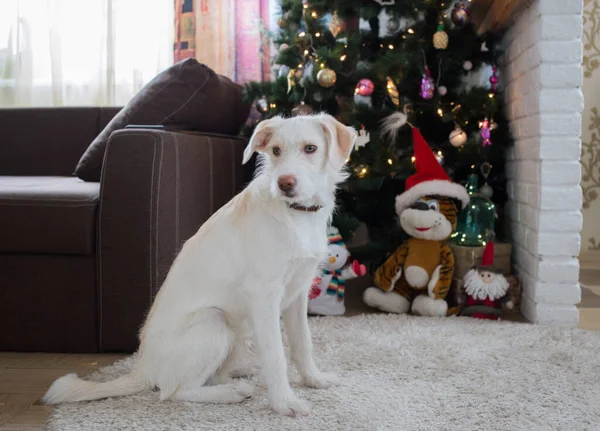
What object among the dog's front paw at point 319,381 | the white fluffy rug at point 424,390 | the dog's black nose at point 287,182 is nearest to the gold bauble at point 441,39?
the white fluffy rug at point 424,390

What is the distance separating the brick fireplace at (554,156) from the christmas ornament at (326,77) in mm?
856

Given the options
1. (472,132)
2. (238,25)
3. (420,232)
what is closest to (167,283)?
(420,232)

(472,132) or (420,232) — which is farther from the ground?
(472,132)

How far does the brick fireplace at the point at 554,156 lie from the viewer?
2.35 m

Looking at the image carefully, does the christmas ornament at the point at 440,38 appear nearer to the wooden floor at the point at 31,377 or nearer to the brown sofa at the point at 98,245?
the brown sofa at the point at 98,245

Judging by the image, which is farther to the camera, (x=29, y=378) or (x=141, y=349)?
(x=29, y=378)

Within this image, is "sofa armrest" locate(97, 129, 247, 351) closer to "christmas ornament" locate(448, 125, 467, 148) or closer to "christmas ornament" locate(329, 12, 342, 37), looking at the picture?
"christmas ornament" locate(329, 12, 342, 37)

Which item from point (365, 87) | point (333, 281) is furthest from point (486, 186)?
point (333, 281)

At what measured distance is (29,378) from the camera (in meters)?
1.91

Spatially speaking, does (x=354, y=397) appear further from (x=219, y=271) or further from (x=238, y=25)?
(x=238, y=25)

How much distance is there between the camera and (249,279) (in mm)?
1614

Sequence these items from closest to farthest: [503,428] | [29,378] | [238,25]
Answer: [503,428], [29,378], [238,25]

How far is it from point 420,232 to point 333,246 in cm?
39

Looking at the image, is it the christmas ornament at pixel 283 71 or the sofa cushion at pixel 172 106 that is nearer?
the sofa cushion at pixel 172 106
